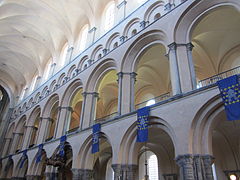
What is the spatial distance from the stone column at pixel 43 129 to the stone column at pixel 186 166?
11.8 meters

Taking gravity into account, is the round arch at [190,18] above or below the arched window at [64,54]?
below

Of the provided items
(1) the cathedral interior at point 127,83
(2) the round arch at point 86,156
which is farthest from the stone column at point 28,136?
(2) the round arch at point 86,156

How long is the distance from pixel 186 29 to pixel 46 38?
14.8m

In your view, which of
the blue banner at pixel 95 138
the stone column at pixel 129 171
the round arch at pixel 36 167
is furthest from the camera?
the round arch at pixel 36 167

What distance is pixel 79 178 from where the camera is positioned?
10.1m

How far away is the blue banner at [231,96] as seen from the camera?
575 cm

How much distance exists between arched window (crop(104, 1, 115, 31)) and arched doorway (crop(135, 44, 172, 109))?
146 inches

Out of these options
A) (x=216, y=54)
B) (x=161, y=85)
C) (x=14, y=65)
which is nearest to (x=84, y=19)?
(x=161, y=85)

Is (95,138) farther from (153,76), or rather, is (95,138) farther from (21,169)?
(21,169)

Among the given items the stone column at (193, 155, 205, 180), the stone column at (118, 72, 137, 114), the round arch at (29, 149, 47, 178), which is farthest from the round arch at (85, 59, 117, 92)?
the stone column at (193, 155, 205, 180)

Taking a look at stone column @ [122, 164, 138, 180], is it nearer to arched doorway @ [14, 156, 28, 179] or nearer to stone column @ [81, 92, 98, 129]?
stone column @ [81, 92, 98, 129]

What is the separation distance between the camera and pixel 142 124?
7.93 m

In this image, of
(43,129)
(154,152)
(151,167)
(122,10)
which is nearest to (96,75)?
(122,10)

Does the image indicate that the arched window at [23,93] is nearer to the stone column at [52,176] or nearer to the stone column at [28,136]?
the stone column at [28,136]
